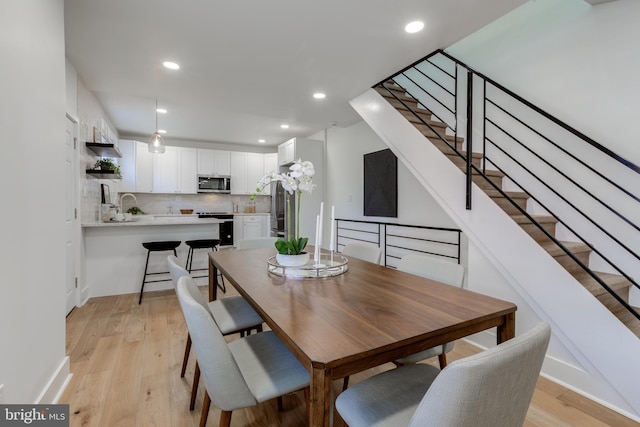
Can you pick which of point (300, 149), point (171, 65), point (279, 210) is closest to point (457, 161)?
point (171, 65)

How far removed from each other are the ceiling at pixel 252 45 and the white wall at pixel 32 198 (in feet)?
1.95

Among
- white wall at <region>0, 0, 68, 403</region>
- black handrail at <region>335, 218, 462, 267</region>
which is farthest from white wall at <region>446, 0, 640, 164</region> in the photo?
white wall at <region>0, 0, 68, 403</region>

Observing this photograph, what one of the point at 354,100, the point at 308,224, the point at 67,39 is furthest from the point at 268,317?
the point at 308,224

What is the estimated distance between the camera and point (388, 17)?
2062mm

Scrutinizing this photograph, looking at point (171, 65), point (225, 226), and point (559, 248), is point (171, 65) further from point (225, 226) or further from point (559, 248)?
point (225, 226)

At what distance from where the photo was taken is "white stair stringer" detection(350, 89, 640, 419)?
152 centimetres

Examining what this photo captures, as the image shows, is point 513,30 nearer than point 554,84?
No

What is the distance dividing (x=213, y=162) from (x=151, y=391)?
5.25 metres

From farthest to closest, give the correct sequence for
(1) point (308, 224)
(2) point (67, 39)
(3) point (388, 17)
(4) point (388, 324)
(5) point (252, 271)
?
(1) point (308, 224), (2) point (67, 39), (3) point (388, 17), (5) point (252, 271), (4) point (388, 324)

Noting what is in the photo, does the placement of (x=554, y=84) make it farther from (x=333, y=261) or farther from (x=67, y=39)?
(x=67, y=39)

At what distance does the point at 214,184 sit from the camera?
6352 millimetres

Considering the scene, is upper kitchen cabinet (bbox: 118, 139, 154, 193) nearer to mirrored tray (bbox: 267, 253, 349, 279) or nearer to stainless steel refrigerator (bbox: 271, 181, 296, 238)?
stainless steel refrigerator (bbox: 271, 181, 296, 238)

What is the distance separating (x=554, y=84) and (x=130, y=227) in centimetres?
448

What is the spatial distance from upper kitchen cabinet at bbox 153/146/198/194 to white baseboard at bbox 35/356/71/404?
4.57m
